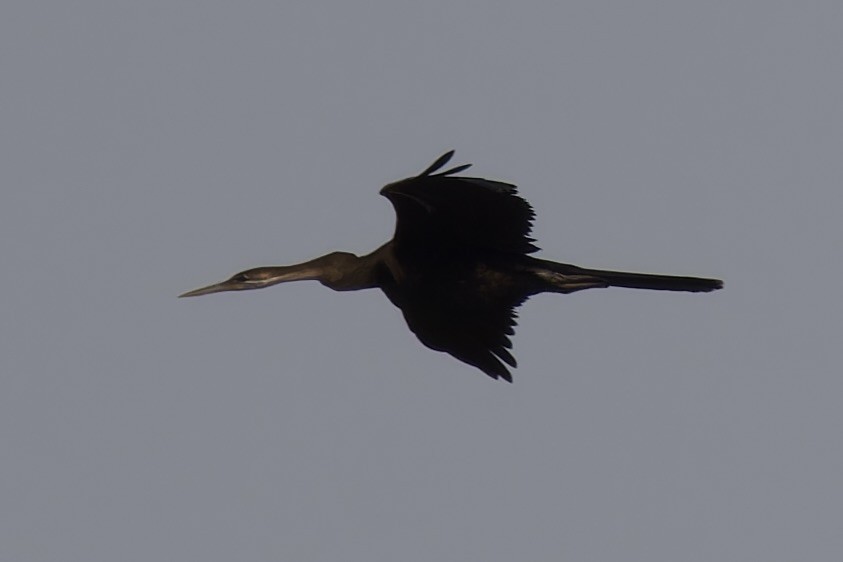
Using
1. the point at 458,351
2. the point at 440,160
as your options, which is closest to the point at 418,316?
the point at 458,351

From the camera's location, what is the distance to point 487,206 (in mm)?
17719

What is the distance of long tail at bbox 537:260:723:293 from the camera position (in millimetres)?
18281

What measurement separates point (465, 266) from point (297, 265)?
3.90 ft

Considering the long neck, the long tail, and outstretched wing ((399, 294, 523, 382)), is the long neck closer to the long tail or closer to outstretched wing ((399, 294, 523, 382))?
outstretched wing ((399, 294, 523, 382))

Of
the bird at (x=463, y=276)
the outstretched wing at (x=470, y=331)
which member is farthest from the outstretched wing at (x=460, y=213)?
the outstretched wing at (x=470, y=331)

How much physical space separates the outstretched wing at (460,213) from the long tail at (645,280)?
1.23 ft

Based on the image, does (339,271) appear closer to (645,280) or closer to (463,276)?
(463,276)

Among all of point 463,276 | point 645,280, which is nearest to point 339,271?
point 463,276

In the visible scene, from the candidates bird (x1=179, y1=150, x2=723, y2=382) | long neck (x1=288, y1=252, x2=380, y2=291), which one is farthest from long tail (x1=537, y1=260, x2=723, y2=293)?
long neck (x1=288, y1=252, x2=380, y2=291)

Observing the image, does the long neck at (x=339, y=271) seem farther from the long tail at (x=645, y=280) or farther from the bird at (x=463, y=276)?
the long tail at (x=645, y=280)

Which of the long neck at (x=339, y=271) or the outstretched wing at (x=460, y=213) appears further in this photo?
the long neck at (x=339, y=271)

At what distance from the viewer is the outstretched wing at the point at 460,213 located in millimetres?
17328

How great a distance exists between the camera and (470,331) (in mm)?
18375

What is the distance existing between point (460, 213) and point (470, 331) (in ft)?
3.38
